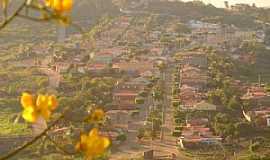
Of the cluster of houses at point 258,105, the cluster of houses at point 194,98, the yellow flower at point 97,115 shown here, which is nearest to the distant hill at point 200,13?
the cluster of houses at point 194,98

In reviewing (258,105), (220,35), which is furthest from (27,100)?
(220,35)

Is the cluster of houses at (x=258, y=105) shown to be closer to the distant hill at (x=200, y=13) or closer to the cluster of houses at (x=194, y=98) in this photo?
the cluster of houses at (x=194, y=98)

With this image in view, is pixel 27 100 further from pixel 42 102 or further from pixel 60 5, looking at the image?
pixel 60 5

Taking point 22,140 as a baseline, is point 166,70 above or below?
above

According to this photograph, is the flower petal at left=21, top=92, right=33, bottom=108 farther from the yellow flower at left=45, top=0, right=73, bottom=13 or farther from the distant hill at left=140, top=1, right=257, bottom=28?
the distant hill at left=140, top=1, right=257, bottom=28

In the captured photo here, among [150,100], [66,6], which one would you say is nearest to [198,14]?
[150,100]

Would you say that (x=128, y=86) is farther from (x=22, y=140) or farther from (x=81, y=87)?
(x=22, y=140)

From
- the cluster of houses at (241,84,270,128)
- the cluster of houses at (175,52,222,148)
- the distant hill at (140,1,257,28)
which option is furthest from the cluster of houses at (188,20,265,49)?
the cluster of houses at (241,84,270,128)
